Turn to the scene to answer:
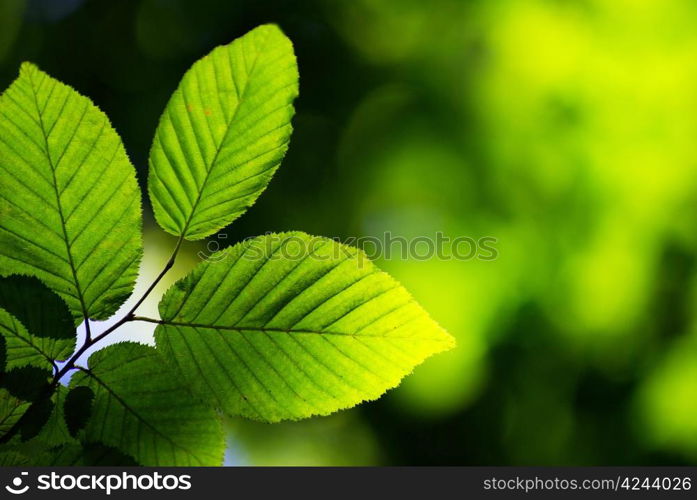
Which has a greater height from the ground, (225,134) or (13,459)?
(225,134)

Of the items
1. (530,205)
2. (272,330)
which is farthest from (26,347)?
(530,205)

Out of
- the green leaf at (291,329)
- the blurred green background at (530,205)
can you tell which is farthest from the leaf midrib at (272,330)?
the blurred green background at (530,205)

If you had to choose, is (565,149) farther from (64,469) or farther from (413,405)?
(64,469)

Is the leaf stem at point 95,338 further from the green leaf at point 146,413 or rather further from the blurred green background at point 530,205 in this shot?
the blurred green background at point 530,205

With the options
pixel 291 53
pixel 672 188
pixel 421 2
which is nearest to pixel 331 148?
pixel 421 2

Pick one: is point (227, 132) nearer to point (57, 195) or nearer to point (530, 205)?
point (57, 195)

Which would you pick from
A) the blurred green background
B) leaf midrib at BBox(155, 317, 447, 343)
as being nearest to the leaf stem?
leaf midrib at BBox(155, 317, 447, 343)

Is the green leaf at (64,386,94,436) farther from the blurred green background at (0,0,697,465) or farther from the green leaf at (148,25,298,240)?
the blurred green background at (0,0,697,465)
